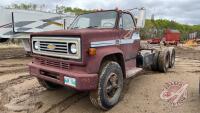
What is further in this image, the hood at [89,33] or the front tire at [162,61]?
the front tire at [162,61]

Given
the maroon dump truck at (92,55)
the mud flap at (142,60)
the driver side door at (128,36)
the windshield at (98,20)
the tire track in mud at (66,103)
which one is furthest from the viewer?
the mud flap at (142,60)

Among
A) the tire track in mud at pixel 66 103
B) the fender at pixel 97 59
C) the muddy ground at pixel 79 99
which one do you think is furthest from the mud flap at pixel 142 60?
the fender at pixel 97 59

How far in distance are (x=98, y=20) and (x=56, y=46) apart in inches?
61.7

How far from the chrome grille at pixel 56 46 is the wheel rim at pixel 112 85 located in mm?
956

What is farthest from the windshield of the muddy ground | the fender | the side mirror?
the muddy ground

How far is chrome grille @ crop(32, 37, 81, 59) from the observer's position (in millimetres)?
4707

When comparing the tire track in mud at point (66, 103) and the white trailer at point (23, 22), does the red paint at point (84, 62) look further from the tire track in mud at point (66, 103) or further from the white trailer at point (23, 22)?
the white trailer at point (23, 22)

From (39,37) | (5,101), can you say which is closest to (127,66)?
(39,37)

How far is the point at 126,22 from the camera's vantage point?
645cm

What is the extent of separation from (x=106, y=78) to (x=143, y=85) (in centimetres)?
240

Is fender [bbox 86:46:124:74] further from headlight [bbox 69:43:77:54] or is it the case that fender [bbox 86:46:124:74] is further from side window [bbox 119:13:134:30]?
side window [bbox 119:13:134:30]

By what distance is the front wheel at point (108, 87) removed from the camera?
489cm

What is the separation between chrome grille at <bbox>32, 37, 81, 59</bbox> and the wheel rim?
956mm

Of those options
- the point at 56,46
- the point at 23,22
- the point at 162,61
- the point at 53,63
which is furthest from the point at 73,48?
the point at 23,22
